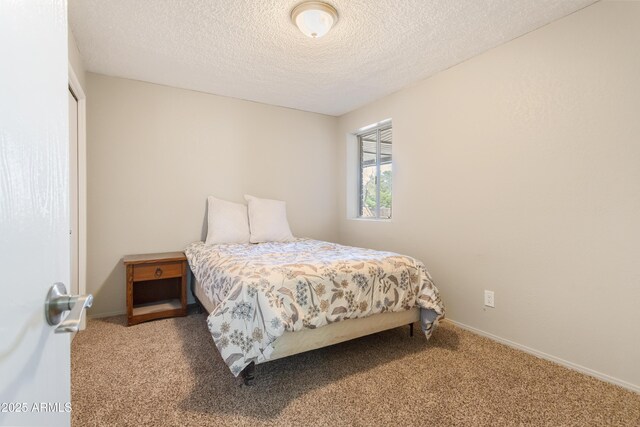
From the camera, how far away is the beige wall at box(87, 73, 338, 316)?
2.76 meters

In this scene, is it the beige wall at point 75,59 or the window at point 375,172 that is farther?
the window at point 375,172

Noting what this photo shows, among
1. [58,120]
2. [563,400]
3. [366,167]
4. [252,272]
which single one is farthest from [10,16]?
[366,167]

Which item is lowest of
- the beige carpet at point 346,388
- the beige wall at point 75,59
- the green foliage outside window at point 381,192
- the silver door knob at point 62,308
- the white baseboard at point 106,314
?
the beige carpet at point 346,388

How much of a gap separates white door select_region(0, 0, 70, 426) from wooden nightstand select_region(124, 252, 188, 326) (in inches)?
88.6

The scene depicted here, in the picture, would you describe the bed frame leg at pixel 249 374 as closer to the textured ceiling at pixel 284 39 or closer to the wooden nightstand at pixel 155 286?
the wooden nightstand at pixel 155 286

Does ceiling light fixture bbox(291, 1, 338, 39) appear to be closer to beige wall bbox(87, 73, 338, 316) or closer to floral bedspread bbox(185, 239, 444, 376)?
floral bedspread bbox(185, 239, 444, 376)

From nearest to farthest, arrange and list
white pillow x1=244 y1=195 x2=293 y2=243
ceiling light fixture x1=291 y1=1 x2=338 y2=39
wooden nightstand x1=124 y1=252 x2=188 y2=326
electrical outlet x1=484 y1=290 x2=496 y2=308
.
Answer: ceiling light fixture x1=291 y1=1 x2=338 y2=39
electrical outlet x1=484 y1=290 x2=496 y2=308
wooden nightstand x1=124 y1=252 x2=188 y2=326
white pillow x1=244 y1=195 x2=293 y2=243

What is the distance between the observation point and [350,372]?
1.80 metres

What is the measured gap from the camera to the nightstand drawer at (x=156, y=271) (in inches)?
101

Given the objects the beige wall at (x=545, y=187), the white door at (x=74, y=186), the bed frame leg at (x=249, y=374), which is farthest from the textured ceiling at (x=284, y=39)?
the bed frame leg at (x=249, y=374)

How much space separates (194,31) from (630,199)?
9.43ft

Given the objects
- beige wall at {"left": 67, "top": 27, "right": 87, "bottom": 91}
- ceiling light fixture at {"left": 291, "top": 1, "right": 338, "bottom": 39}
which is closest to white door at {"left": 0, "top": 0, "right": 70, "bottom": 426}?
ceiling light fixture at {"left": 291, "top": 1, "right": 338, "bottom": 39}

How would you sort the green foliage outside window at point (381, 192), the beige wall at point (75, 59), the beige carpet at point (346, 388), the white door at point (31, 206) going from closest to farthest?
the white door at point (31, 206), the beige carpet at point (346, 388), the beige wall at point (75, 59), the green foliage outside window at point (381, 192)

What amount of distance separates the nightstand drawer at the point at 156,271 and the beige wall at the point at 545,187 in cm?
229
